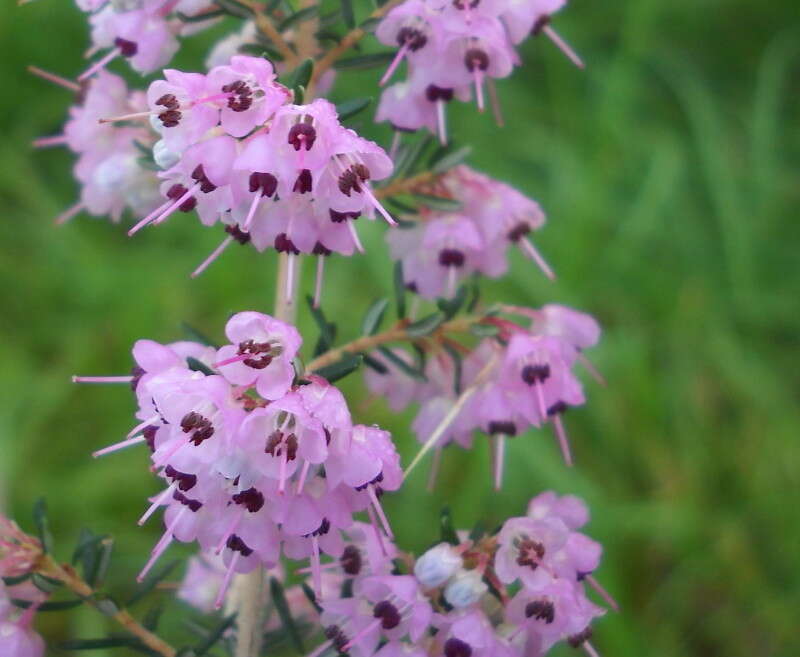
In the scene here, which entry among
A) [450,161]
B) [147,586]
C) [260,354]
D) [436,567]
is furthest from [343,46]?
[147,586]

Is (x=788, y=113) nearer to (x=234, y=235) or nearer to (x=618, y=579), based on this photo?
(x=618, y=579)

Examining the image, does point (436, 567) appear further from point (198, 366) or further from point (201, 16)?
point (201, 16)

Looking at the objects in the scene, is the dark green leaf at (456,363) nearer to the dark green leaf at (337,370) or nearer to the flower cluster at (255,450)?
the dark green leaf at (337,370)

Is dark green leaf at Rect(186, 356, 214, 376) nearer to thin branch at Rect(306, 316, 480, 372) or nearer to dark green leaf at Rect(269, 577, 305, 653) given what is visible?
thin branch at Rect(306, 316, 480, 372)

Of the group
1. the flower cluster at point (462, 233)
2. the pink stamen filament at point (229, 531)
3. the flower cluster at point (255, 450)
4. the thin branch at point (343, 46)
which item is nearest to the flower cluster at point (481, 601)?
the flower cluster at point (255, 450)

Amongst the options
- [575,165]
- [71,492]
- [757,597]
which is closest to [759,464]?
[757,597]

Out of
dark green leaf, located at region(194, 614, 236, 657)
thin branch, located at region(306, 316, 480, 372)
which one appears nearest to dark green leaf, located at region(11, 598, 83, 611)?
dark green leaf, located at region(194, 614, 236, 657)
